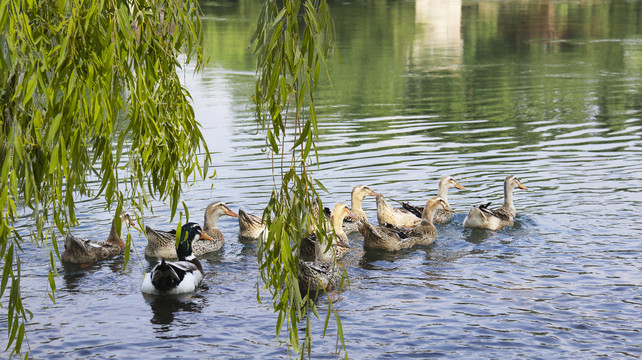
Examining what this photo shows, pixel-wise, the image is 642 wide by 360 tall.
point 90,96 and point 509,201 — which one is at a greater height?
point 90,96

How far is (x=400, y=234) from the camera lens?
1409cm

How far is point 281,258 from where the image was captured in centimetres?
645

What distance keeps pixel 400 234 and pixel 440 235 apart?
4.03 ft

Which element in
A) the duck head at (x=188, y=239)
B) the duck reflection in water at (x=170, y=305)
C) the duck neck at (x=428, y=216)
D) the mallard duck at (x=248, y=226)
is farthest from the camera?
the duck neck at (x=428, y=216)

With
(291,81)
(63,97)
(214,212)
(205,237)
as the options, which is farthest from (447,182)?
(63,97)

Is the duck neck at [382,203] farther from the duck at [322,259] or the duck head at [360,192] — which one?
the duck at [322,259]

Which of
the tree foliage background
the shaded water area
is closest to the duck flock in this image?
the shaded water area

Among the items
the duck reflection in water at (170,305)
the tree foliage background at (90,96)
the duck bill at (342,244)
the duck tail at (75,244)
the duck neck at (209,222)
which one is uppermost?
the tree foliage background at (90,96)

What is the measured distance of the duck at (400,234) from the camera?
45.2ft

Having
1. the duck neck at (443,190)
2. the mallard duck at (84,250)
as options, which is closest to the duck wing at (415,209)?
the duck neck at (443,190)

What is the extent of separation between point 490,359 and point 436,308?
164 cm

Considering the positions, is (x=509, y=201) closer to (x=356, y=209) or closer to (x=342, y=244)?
(x=356, y=209)

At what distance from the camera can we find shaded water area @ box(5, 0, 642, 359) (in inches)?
391

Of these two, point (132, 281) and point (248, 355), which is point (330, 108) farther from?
point (248, 355)
